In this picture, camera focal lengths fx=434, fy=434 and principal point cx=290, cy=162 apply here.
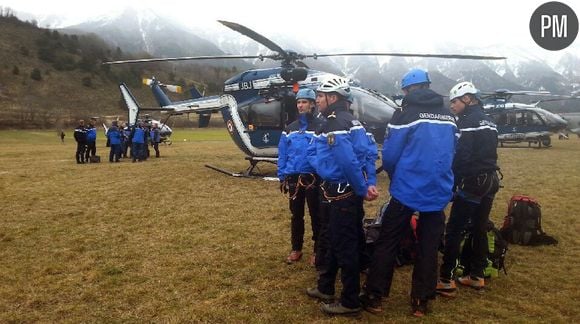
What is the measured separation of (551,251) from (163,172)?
11.9 metres

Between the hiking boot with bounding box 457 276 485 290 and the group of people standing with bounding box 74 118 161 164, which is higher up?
the group of people standing with bounding box 74 118 161 164

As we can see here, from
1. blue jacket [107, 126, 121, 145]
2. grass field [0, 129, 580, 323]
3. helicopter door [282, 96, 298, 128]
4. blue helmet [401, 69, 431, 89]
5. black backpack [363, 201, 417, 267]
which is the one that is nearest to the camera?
grass field [0, 129, 580, 323]

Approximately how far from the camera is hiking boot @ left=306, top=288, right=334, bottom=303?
452 cm

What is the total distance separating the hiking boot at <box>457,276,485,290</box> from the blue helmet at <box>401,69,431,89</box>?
2.32m

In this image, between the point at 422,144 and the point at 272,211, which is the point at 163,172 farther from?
the point at 422,144

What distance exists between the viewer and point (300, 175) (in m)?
5.63

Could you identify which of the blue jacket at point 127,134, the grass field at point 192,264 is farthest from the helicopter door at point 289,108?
the blue jacket at point 127,134

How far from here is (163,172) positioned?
1490cm

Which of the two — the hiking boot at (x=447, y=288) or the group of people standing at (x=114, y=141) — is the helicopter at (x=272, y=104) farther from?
the hiking boot at (x=447, y=288)

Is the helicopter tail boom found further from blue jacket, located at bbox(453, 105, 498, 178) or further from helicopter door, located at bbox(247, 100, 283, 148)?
blue jacket, located at bbox(453, 105, 498, 178)

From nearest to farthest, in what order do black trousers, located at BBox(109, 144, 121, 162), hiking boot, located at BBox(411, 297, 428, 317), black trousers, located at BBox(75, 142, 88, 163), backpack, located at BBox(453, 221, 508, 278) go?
hiking boot, located at BBox(411, 297, 428, 317)
backpack, located at BBox(453, 221, 508, 278)
black trousers, located at BBox(75, 142, 88, 163)
black trousers, located at BBox(109, 144, 121, 162)

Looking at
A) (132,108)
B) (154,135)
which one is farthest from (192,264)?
(154,135)

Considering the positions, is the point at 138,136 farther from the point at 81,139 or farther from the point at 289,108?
the point at 289,108

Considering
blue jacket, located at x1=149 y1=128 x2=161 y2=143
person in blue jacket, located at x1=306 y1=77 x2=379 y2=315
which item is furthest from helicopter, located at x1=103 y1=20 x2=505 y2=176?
blue jacket, located at x1=149 y1=128 x2=161 y2=143
